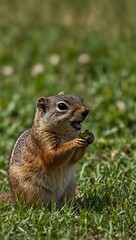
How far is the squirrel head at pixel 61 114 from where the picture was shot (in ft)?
20.0

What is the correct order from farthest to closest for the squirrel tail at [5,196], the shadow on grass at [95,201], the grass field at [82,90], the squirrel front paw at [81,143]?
1. the squirrel tail at [5,196]
2. the shadow on grass at [95,201]
3. the squirrel front paw at [81,143]
4. the grass field at [82,90]

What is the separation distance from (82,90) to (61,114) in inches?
184

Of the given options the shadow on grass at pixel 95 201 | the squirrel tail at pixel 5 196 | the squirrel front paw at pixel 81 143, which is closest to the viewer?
the squirrel front paw at pixel 81 143

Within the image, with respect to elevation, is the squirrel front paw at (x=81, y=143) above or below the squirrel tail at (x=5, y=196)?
above

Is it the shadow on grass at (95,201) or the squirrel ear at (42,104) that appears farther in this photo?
the squirrel ear at (42,104)

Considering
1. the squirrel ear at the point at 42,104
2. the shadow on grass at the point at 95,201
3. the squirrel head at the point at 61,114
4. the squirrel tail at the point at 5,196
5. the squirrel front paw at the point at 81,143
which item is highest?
the squirrel ear at the point at 42,104

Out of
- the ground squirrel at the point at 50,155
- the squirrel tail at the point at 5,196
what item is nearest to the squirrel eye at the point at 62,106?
the ground squirrel at the point at 50,155

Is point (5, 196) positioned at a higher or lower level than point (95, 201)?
higher

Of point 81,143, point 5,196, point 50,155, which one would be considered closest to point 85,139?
point 81,143

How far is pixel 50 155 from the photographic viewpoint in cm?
610

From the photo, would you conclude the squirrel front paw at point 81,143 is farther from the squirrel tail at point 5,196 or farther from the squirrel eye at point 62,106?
the squirrel tail at point 5,196

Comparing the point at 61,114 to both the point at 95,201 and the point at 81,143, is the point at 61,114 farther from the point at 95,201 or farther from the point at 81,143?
the point at 95,201

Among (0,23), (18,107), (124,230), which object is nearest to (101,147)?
(18,107)

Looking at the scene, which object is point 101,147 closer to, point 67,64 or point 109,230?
point 109,230
